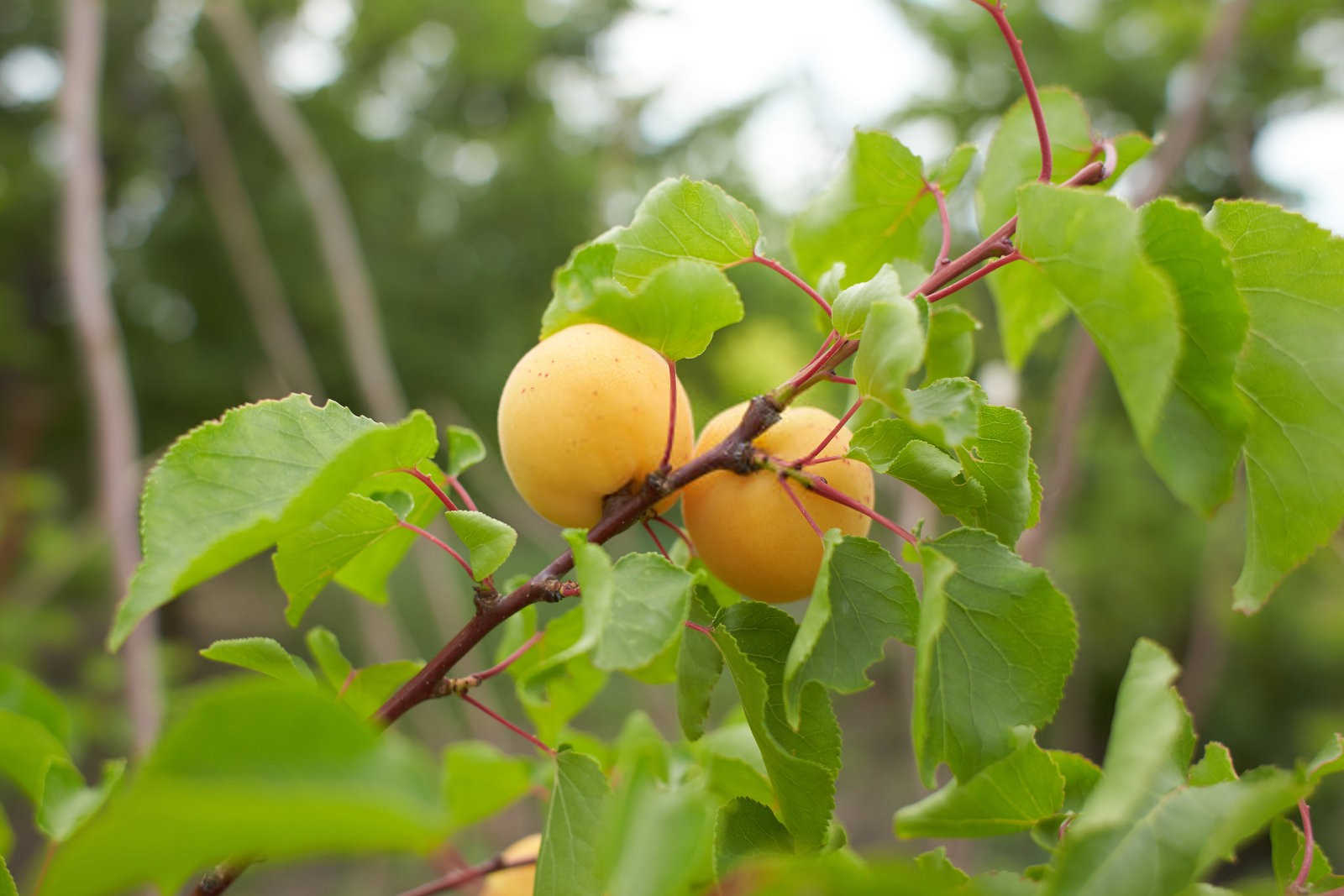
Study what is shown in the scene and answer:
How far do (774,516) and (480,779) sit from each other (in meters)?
0.24

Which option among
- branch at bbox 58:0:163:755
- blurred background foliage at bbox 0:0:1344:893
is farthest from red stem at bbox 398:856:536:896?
blurred background foliage at bbox 0:0:1344:893

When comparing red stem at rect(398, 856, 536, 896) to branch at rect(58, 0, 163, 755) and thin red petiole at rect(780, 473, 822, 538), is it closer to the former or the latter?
thin red petiole at rect(780, 473, 822, 538)

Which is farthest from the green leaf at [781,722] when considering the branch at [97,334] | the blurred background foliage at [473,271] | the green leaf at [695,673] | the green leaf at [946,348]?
the blurred background foliage at [473,271]

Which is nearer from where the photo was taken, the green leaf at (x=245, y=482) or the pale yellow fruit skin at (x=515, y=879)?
→ the green leaf at (x=245, y=482)

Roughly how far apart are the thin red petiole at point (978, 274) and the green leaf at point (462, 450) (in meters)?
0.19

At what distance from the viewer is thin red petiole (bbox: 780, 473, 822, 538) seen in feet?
1.04

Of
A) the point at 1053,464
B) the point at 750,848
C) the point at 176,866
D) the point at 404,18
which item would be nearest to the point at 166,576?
the point at 176,866

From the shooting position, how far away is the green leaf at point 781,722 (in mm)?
291

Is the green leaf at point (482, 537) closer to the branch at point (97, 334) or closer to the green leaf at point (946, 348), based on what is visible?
the green leaf at point (946, 348)

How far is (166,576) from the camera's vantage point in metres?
0.24

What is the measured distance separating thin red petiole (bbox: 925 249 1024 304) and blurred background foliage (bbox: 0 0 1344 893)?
204 centimetres

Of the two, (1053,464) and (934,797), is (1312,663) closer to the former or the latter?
(1053,464)

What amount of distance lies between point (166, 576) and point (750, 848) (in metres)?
0.20

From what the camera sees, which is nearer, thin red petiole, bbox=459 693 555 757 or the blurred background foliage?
thin red petiole, bbox=459 693 555 757
